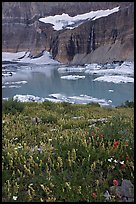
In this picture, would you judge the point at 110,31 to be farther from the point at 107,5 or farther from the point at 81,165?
the point at 81,165

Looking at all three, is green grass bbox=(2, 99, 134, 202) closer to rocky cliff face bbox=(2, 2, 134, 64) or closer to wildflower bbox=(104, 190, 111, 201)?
wildflower bbox=(104, 190, 111, 201)

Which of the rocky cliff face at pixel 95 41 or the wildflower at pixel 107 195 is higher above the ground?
the rocky cliff face at pixel 95 41

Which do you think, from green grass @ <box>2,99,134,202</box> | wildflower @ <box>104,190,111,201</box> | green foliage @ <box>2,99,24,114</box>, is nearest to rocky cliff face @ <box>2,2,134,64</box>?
green foliage @ <box>2,99,24,114</box>

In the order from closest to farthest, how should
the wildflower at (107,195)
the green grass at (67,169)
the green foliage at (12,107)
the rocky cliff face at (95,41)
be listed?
the wildflower at (107,195) → the green grass at (67,169) → the green foliage at (12,107) → the rocky cliff face at (95,41)

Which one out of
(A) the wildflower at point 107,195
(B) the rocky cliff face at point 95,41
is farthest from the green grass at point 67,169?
(B) the rocky cliff face at point 95,41

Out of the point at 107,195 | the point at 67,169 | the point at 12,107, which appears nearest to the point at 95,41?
the point at 12,107

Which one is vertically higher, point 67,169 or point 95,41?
point 95,41

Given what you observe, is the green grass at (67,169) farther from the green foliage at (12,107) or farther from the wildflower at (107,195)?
the green foliage at (12,107)

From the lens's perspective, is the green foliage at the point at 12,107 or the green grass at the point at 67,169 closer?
the green grass at the point at 67,169

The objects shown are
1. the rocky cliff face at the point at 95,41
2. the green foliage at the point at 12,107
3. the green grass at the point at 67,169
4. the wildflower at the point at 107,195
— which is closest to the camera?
the wildflower at the point at 107,195

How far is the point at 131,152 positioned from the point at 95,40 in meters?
145

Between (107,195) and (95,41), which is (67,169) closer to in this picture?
(107,195)

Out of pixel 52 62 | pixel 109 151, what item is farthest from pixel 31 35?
pixel 109 151

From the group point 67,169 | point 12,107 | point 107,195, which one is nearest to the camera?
point 107,195
